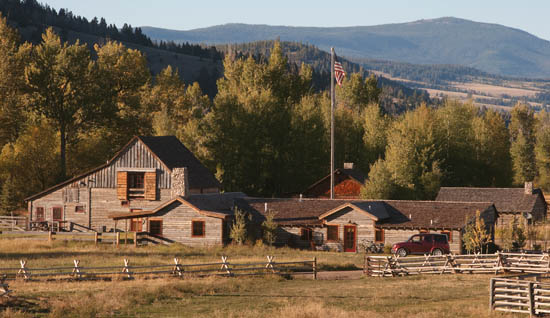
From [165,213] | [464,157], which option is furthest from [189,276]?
[464,157]

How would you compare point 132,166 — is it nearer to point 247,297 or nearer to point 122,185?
point 122,185

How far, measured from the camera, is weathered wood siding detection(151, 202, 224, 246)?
6112 centimetres

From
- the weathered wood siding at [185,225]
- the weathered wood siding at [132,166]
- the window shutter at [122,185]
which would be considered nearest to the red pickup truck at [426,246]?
the weathered wood siding at [185,225]

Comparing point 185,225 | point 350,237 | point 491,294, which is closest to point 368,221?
point 350,237

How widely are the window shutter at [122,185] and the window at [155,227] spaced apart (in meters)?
6.73

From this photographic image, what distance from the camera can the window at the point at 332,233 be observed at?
2437 inches

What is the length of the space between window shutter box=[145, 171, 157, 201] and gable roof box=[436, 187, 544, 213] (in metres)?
31.1

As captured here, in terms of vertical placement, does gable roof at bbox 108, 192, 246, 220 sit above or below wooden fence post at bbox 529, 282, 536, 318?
above

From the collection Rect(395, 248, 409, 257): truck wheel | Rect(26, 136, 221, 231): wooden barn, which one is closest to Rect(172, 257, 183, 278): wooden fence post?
Rect(395, 248, 409, 257): truck wheel

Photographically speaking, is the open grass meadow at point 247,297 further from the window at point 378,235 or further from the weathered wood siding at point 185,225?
the weathered wood siding at point 185,225

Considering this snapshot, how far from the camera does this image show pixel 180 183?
63781 mm

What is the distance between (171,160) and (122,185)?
4595 millimetres

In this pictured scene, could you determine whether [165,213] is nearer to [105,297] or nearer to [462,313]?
[105,297]

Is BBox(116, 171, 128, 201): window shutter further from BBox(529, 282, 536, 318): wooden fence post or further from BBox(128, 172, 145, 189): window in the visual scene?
BBox(529, 282, 536, 318): wooden fence post
